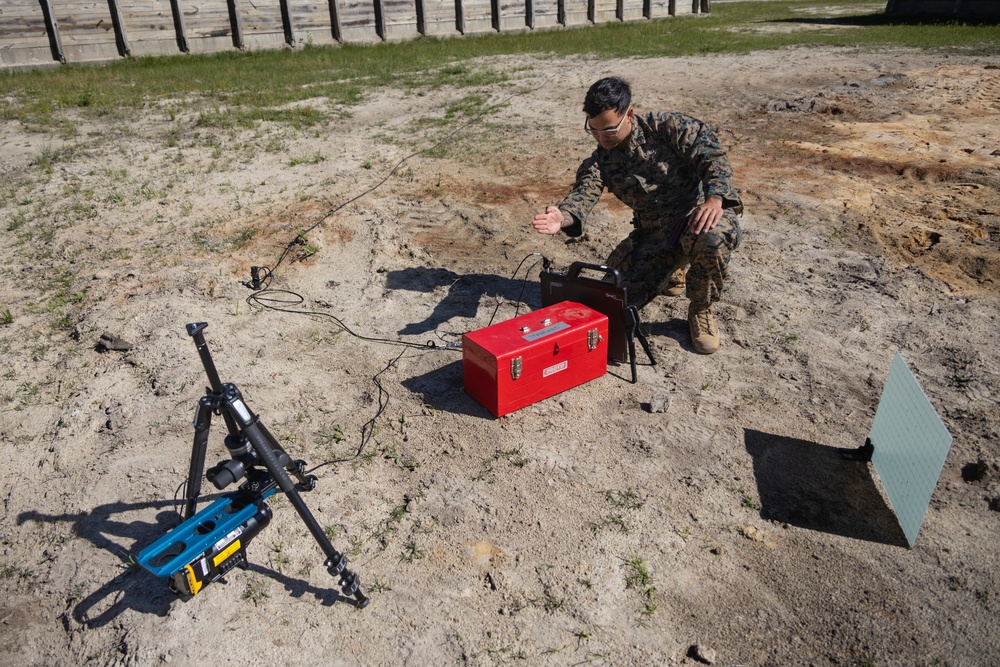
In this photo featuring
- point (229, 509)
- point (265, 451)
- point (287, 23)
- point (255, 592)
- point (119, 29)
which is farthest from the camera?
point (287, 23)

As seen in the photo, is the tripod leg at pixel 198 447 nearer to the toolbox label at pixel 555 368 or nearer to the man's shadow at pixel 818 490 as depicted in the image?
the toolbox label at pixel 555 368

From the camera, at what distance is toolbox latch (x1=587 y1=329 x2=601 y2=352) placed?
4.45m

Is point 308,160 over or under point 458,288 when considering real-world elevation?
over

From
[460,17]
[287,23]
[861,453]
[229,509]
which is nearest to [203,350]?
[229,509]

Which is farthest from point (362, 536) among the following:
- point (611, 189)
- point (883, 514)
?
point (611, 189)

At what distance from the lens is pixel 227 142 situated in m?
8.72

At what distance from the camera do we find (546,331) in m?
4.34

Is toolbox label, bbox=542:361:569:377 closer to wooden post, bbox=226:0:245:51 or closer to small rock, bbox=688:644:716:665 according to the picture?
small rock, bbox=688:644:716:665

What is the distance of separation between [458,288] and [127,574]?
3.27 meters

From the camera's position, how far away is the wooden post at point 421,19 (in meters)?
18.8

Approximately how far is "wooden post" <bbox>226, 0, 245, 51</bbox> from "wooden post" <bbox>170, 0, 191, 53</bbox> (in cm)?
104

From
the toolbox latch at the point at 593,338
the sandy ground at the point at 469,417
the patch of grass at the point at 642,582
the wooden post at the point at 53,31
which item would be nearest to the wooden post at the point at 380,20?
the wooden post at the point at 53,31

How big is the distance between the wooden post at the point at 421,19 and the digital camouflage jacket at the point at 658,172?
50.8 ft

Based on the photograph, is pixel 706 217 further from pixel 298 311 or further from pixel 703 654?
pixel 298 311
